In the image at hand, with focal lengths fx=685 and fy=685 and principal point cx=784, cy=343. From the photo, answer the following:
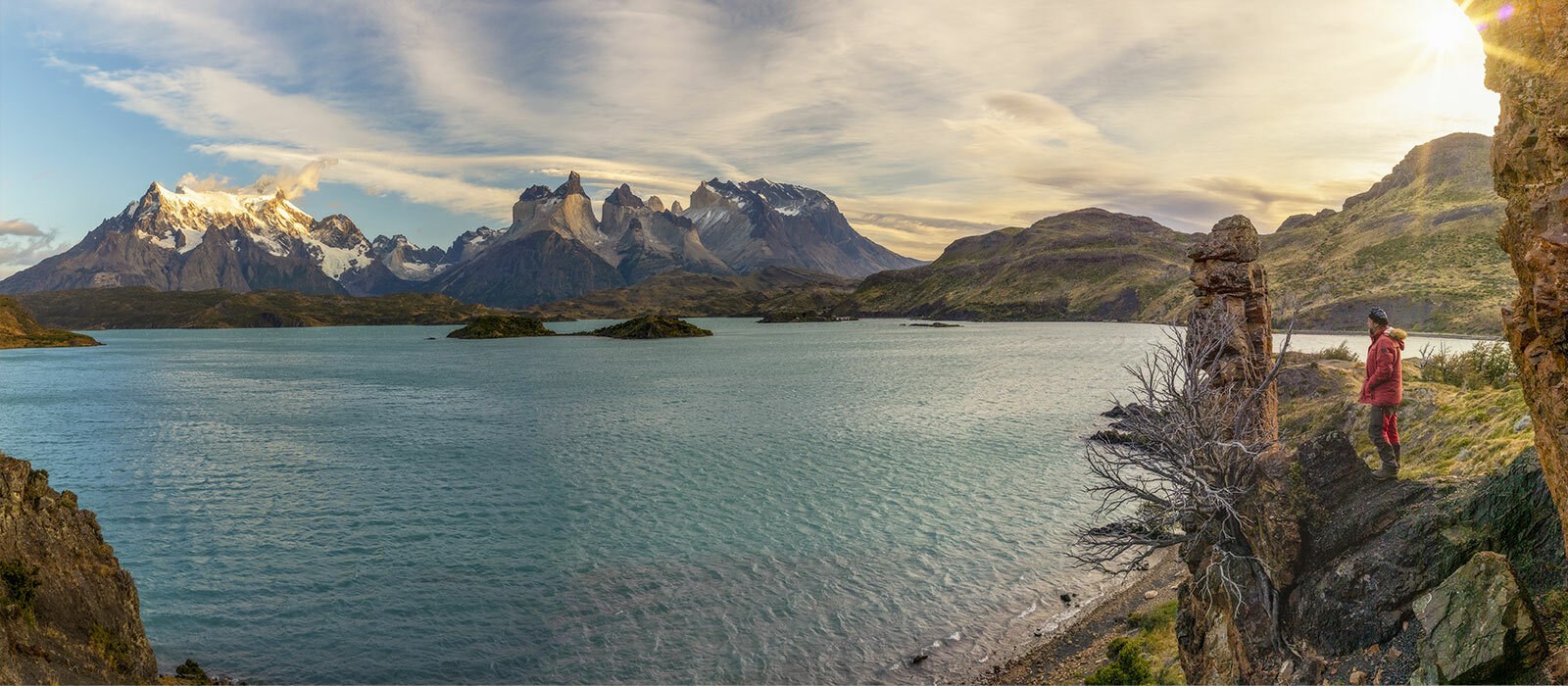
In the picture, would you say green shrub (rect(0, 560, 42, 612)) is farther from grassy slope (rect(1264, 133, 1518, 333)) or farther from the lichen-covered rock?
grassy slope (rect(1264, 133, 1518, 333))

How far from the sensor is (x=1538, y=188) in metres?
8.30

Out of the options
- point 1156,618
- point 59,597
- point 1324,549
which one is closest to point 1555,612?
point 1324,549

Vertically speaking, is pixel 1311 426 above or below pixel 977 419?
above

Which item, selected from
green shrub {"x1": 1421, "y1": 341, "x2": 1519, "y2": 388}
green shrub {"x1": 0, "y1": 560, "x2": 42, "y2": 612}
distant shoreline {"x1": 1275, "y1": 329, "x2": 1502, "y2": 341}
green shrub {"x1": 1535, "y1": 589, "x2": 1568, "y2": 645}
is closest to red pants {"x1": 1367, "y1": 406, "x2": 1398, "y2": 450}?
green shrub {"x1": 1535, "y1": 589, "x2": 1568, "y2": 645}

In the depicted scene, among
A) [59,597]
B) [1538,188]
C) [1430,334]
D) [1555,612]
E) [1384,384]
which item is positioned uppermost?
[1538,188]

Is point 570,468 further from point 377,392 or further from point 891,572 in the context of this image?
point 377,392

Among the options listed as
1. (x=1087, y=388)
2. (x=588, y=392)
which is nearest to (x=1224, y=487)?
(x=1087, y=388)

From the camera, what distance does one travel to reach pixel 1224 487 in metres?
13.9

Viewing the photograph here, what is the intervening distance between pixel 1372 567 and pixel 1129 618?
357 inches

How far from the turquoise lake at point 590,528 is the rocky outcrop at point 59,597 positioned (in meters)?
5.41

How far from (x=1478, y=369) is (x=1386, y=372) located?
40.4ft

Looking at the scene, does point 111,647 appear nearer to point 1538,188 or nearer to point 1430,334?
point 1538,188

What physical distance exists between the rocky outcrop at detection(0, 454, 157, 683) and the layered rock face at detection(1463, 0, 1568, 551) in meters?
21.5

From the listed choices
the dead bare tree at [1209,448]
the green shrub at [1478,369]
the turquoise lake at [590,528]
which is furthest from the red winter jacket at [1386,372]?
the turquoise lake at [590,528]
